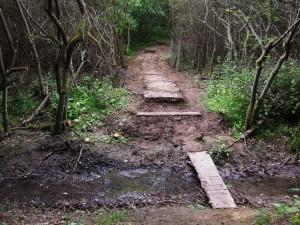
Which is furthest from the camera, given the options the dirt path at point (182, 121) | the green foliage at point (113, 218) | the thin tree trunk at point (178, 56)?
the thin tree trunk at point (178, 56)

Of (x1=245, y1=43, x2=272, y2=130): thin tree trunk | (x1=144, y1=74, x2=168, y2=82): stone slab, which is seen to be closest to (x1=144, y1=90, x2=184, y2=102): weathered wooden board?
(x1=144, y1=74, x2=168, y2=82): stone slab

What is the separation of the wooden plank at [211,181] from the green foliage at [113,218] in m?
1.27

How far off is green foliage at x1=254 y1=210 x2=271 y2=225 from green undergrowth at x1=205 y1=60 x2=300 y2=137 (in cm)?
323

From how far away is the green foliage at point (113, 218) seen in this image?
15.2 feet

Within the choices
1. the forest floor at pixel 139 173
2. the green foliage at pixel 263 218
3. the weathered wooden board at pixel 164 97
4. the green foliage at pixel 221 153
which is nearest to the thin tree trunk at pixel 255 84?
the forest floor at pixel 139 173

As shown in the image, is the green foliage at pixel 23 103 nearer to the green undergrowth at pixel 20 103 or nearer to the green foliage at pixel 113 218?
the green undergrowth at pixel 20 103

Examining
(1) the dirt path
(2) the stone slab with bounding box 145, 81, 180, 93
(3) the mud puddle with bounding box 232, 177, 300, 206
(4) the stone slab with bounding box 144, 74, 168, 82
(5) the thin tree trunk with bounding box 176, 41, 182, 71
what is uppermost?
(5) the thin tree trunk with bounding box 176, 41, 182, 71

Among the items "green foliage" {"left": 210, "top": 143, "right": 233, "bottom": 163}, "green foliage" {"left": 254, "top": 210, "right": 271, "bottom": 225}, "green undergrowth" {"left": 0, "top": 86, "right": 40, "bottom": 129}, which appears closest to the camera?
"green foliage" {"left": 254, "top": 210, "right": 271, "bottom": 225}

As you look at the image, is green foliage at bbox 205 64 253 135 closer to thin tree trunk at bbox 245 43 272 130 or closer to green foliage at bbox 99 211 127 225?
thin tree trunk at bbox 245 43 272 130

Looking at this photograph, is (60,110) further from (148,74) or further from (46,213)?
(148,74)

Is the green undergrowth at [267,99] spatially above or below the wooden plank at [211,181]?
above

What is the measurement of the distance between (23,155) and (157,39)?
14.0 metres

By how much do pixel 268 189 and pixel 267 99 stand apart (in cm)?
234

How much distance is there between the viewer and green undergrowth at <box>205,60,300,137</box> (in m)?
7.84
